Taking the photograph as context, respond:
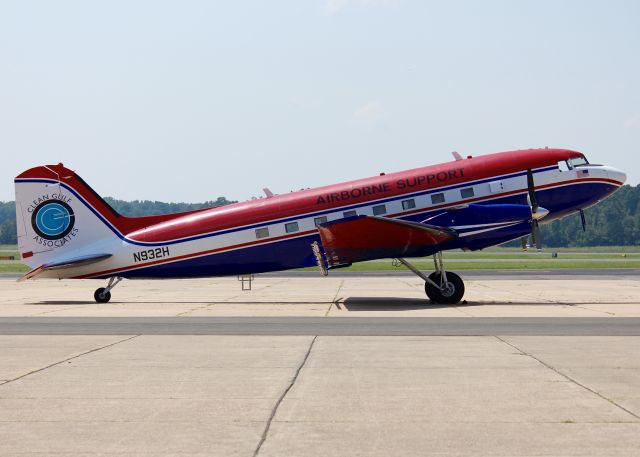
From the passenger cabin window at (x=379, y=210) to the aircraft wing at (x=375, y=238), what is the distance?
1.40m

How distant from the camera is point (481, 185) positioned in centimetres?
2803

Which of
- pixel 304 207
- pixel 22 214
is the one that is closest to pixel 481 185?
pixel 304 207

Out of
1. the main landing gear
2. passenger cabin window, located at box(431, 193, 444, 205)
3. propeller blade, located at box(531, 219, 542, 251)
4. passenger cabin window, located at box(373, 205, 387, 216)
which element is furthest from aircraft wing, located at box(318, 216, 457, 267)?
propeller blade, located at box(531, 219, 542, 251)

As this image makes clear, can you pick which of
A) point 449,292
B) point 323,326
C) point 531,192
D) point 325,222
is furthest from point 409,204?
point 323,326

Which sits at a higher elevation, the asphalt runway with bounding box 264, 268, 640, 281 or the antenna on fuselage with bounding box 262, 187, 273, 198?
the antenna on fuselage with bounding box 262, 187, 273, 198

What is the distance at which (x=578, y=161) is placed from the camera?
93.6ft

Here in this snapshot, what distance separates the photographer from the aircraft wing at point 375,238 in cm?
2650

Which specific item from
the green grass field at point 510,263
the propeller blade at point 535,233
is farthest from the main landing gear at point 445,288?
the green grass field at point 510,263

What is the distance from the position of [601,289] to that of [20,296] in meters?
26.9

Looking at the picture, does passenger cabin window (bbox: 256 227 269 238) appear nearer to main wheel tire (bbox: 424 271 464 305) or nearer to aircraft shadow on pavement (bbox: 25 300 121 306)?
main wheel tire (bbox: 424 271 464 305)

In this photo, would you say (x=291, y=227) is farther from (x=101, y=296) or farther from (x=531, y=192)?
(x=531, y=192)

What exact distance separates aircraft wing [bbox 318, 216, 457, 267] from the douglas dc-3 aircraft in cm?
4
